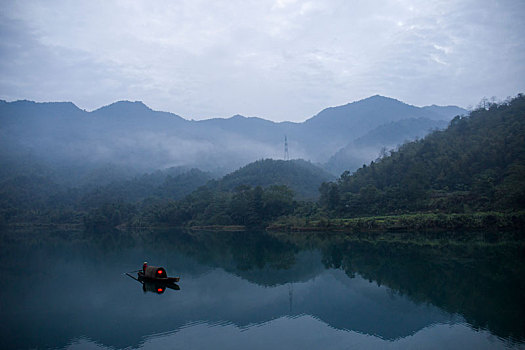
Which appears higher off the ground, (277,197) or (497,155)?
(497,155)

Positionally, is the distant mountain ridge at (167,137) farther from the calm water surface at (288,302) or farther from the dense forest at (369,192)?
the calm water surface at (288,302)

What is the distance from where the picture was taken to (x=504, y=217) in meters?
30.1

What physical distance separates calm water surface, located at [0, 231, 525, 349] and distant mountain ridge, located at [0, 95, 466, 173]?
119 m

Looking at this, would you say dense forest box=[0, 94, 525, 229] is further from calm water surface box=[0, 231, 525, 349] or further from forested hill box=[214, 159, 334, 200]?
calm water surface box=[0, 231, 525, 349]

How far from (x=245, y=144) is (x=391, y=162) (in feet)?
440

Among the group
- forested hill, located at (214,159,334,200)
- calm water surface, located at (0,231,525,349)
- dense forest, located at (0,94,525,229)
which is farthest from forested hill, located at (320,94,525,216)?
forested hill, located at (214,159,334,200)

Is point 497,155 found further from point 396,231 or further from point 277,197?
point 277,197

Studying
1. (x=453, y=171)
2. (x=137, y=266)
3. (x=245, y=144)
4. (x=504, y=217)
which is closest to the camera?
(x=137, y=266)

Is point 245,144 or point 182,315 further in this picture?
point 245,144

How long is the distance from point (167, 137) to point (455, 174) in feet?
538

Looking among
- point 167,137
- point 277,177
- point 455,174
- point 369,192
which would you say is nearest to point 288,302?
point 369,192

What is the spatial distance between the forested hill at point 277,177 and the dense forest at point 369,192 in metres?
0.25

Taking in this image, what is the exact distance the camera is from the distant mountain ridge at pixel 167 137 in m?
156

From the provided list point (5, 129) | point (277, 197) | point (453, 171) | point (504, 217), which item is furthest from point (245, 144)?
point (504, 217)
